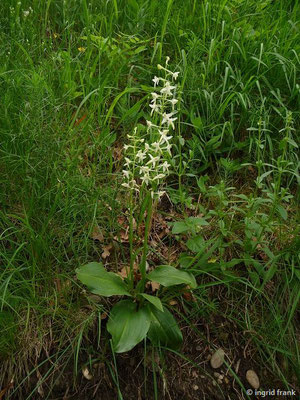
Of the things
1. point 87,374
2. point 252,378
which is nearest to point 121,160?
point 87,374

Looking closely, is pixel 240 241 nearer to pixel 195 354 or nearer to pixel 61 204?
pixel 195 354

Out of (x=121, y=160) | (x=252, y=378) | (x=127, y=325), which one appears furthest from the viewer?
(x=121, y=160)

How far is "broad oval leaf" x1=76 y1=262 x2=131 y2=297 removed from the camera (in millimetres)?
1955

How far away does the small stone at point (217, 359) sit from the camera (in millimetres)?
2184

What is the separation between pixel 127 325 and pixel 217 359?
0.52 m

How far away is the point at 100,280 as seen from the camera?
6.57ft

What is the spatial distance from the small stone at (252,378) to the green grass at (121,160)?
88 mm

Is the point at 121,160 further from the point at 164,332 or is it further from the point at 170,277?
the point at 164,332

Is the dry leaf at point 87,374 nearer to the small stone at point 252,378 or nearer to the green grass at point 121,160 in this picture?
the green grass at point 121,160

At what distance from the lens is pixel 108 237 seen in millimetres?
2336

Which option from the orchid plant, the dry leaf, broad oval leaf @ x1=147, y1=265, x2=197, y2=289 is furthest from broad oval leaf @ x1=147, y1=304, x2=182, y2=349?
the dry leaf

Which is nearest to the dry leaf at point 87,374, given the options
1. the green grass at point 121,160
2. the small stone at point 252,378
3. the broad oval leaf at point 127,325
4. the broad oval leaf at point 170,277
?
the green grass at point 121,160

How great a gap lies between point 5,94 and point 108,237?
0.88 metres

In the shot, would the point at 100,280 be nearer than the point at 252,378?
Yes
